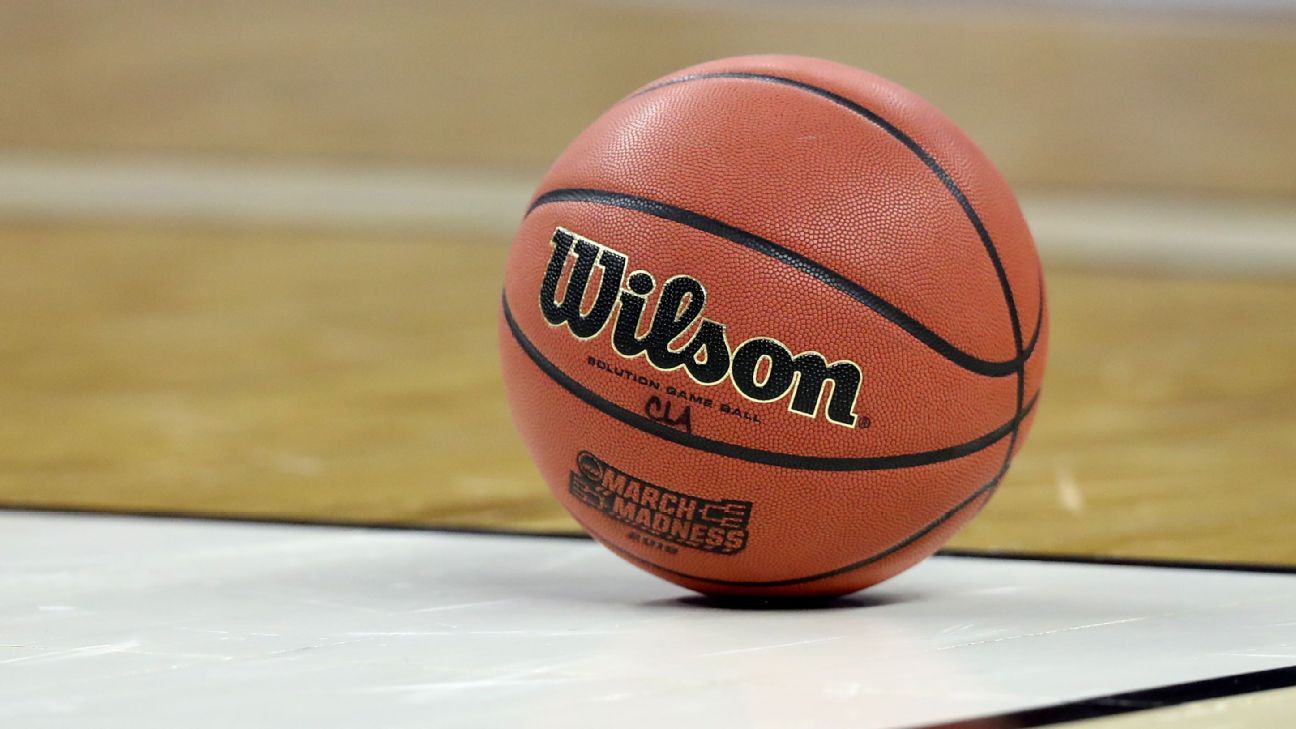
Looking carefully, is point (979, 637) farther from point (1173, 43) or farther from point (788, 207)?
point (1173, 43)

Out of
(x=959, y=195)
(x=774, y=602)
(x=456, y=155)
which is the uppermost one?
(x=959, y=195)

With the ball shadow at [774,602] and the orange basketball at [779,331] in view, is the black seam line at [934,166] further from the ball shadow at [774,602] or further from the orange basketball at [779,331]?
the ball shadow at [774,602]

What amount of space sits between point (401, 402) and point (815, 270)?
2.07 m

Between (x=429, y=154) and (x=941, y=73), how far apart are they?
2173 millimetres

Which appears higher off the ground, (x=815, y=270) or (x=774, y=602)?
(x=815, y=270)

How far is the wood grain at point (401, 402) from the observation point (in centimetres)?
272

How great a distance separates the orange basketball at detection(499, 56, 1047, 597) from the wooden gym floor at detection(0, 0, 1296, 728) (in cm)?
202

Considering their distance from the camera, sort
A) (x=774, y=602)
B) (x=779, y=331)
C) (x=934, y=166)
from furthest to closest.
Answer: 1. (x=774, y=602)
2. (x=934, y=166)
3. (x=779, y=331)

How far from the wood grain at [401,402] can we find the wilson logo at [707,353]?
0.76m

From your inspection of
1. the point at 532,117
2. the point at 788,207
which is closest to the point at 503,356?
the point at 788,207

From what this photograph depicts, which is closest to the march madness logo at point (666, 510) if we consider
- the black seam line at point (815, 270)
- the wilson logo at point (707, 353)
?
the wilson logo at point (707, 353)

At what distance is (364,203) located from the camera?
7168 mm

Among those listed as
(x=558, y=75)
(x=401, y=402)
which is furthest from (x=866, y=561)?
(x=558, y=75)

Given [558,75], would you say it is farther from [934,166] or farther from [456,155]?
[934,166]
